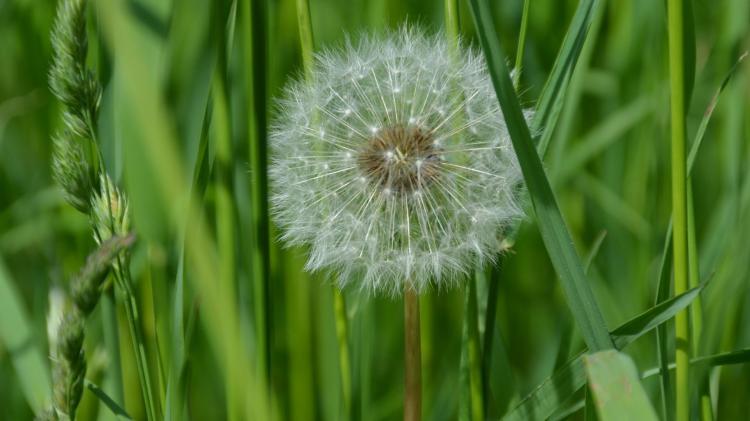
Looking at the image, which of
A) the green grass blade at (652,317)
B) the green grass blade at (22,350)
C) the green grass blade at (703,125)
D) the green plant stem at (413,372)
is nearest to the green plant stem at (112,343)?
the green grass blade at (22,350)

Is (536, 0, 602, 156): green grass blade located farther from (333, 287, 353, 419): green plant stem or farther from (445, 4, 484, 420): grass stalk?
(333, 287, 353, 419): green plant stem

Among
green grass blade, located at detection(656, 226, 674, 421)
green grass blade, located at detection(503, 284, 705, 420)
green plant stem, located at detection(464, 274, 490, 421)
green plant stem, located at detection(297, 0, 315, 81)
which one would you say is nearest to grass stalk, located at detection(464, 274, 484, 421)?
green plant stem, located at detection(464, 274, 490, 421)

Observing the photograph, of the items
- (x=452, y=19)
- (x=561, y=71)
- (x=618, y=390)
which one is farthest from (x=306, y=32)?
(x=618, y=390)

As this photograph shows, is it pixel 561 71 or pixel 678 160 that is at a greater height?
pixel 561 71

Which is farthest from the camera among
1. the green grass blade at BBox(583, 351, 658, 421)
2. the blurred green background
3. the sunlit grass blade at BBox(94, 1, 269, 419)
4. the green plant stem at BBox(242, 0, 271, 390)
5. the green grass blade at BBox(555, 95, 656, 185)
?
the green grass blade at BBox(555, 95, 656, 185)

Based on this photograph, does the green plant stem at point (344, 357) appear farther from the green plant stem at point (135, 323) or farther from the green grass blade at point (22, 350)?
the green grass blade at point (22, 350)

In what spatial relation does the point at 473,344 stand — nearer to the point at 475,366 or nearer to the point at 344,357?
the point at 475,366

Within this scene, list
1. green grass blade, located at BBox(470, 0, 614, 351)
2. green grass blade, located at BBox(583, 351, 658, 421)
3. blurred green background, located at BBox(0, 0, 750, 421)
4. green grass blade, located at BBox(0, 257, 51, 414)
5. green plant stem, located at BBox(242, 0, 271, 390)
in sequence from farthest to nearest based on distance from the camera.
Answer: blurred green background, located at BBox(0, 0, 750, 421) → green grass blade, located at BBox(0, 257, 51, 414) → green plant stem, located at BBox(242, 0, 271, 390) → green grass blade, located at BBox(470, 0, 614, 351) → green grass blade, located at BBox(583, 351, 658, 421)
